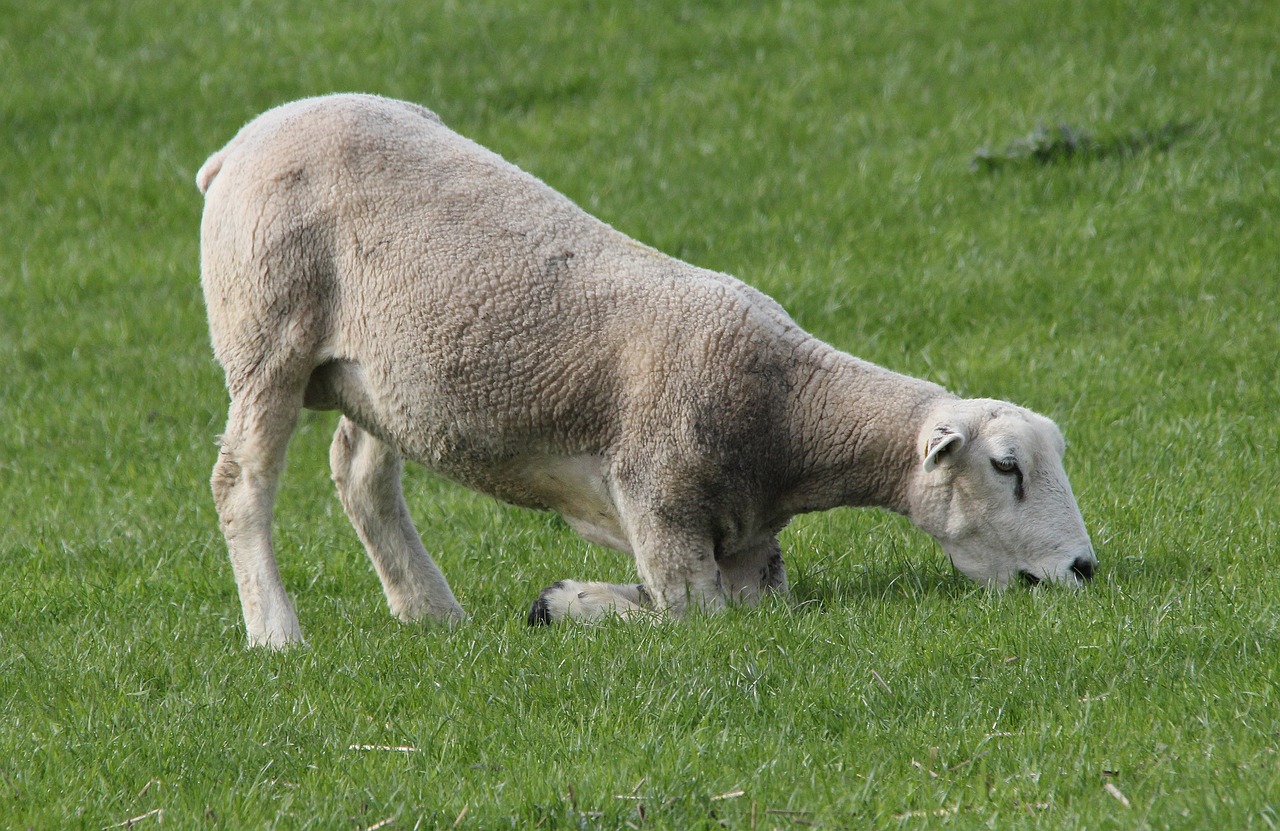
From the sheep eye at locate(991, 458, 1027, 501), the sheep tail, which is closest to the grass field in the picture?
the sheep eye at locate(991, 458, 1027, 501)

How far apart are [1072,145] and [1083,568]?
20.0 feet

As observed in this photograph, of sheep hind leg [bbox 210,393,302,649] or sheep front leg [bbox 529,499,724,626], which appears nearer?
sheep front leg [bbox 529,499,724,626]

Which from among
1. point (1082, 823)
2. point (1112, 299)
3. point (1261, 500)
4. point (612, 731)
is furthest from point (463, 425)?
point (1112, 299)

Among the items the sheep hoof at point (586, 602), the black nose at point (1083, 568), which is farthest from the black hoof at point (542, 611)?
the black nose at point (1083, 568)

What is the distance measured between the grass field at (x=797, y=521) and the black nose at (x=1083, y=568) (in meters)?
0.16

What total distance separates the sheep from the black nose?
0.01m

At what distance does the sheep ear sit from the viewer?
16.9 feet

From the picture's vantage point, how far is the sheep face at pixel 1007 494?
17.4ft

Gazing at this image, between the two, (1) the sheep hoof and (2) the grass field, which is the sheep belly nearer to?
(1) the sheep hoof

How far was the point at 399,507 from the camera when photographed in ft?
20.5

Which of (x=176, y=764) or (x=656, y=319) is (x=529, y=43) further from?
(x=176, y=764)

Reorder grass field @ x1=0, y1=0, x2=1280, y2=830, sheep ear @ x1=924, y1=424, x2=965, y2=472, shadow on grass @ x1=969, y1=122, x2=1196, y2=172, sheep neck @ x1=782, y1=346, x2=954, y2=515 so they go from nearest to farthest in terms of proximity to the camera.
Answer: grass field @ x1=0, y1=0, x2=1280, y2=830 < sheep ear @ x1=924, y1=424, x2=965, y2=472 < sheep neck @ x1=782, y1=346, x2=954, y2=515 < shadow on grass @ x1=969, y1=122, x2=1196, y2=172

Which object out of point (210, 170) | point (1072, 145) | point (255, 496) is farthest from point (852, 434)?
point (1072, 145)

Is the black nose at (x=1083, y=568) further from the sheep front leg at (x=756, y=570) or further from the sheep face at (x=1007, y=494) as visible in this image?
the sheep front leg at (x=756, y=570)
